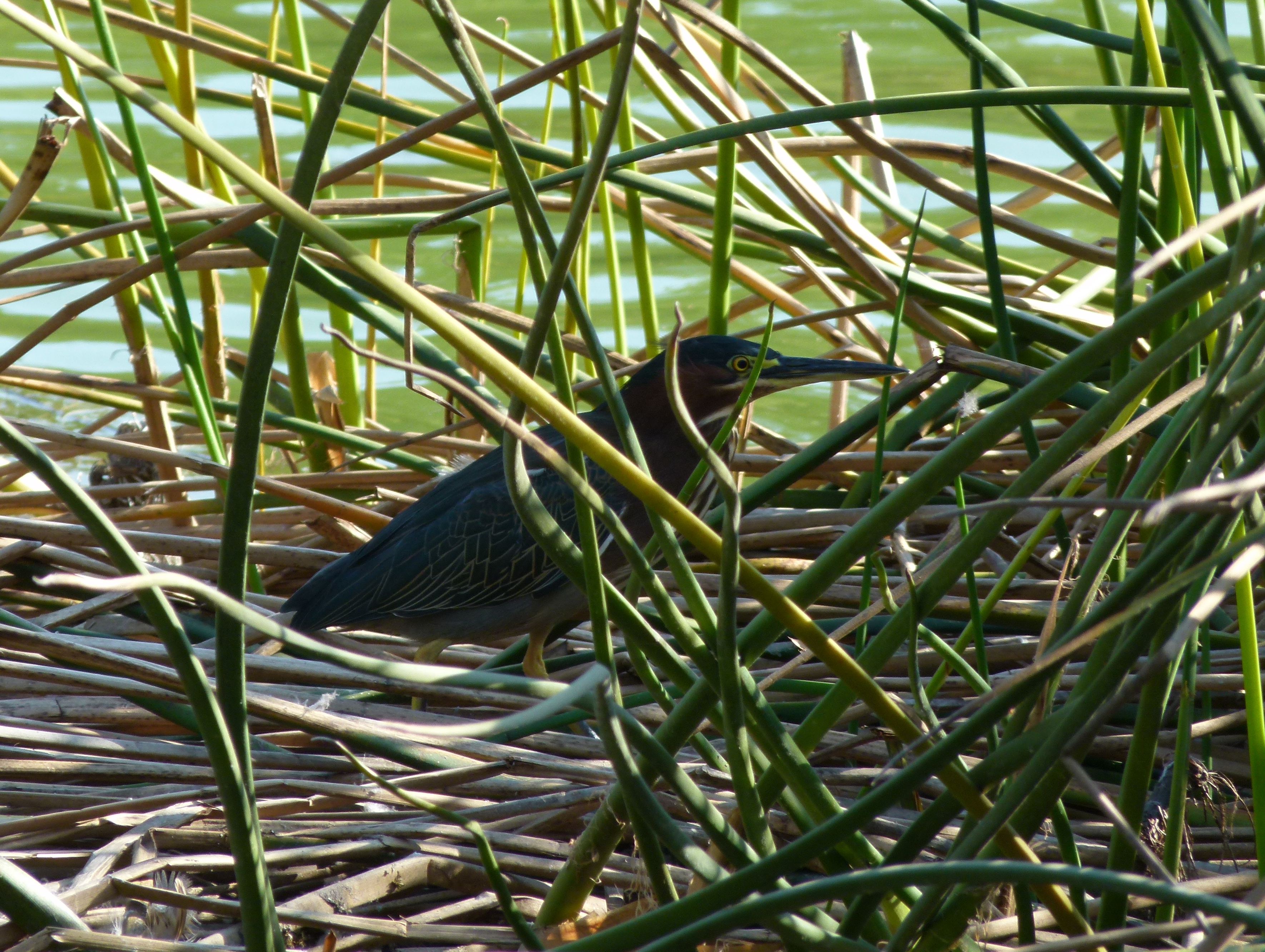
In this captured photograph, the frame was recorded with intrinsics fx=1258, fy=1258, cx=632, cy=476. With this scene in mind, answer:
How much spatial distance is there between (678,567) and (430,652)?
2025mm

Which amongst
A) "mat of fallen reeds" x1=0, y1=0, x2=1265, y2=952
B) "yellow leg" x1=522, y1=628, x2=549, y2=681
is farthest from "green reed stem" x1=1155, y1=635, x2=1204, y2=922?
"yellow leg" x1=522, y1=628, x2=549, y2=681

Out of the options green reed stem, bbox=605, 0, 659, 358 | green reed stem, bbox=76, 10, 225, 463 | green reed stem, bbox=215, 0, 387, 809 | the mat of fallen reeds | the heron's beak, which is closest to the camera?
green reed stem, bbox=215, 0, 387, 809

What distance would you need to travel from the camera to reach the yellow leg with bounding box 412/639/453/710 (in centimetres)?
Result: 297

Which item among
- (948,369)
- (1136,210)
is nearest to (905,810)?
(948,369)

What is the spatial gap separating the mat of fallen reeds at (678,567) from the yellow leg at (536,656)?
0.15 feet

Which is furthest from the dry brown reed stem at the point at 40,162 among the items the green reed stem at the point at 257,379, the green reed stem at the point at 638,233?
the green reed stem at the point at 638,233

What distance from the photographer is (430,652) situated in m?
3.03

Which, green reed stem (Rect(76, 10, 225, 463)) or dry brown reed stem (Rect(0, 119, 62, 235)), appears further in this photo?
green reed stem (Rect(76, 10, 225, 463))

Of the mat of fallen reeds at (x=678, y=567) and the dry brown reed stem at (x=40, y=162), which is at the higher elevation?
the dry brown reed stem at (x=40, y=162)

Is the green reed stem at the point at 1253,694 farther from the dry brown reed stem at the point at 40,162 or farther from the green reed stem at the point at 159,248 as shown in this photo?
the green reed stem at the point at 159,248

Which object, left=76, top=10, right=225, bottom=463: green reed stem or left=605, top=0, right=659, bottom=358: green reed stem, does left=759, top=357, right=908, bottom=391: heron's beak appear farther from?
left=76, top=10, right=225, bottom=463: green reed stem

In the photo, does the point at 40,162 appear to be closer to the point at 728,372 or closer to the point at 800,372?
the point at 800,372

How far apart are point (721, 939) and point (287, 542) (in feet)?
6.85

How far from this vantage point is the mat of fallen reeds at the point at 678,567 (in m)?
0.92
